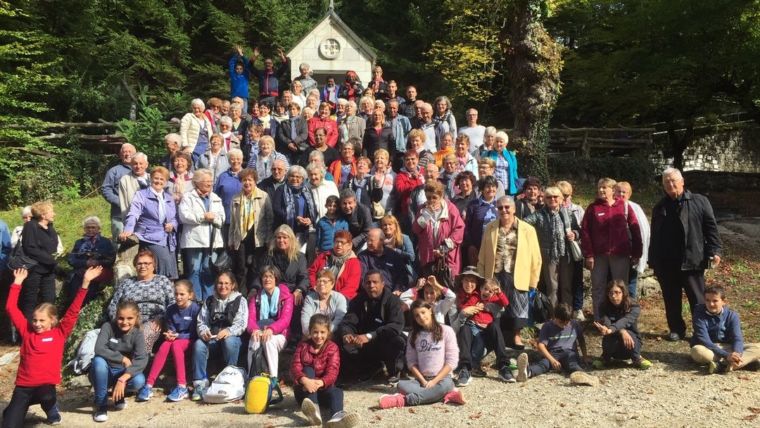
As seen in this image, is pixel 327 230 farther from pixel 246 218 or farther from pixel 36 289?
pixel 36 289

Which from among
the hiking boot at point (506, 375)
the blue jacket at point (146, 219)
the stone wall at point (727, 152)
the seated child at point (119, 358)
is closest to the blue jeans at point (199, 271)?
the blue jacket at point (146, 219)

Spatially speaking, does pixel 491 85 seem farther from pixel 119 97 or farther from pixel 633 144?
pixel 119 97

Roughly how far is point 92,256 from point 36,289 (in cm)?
83

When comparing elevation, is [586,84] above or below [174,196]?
above

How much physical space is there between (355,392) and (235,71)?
7.89 m

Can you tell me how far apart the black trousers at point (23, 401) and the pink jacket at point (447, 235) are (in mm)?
3833

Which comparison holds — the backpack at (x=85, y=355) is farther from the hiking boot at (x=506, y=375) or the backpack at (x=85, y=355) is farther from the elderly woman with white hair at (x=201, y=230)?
the hiking boot at (x=506, y=375)

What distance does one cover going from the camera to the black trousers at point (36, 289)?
7594mm

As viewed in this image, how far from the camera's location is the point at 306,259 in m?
7.08

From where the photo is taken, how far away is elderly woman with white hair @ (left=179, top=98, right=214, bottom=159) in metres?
9.45

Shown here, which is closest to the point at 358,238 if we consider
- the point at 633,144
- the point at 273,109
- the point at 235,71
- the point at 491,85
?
the point at 273,109

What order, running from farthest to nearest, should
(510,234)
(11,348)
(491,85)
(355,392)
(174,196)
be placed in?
1. (491,85)
2. (11,348)
3. (174,196)
4. (510,234)
5. (355,392)

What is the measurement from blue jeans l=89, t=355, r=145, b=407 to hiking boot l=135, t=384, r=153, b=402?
0.12 meters

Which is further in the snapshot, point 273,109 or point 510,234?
point 273,109
